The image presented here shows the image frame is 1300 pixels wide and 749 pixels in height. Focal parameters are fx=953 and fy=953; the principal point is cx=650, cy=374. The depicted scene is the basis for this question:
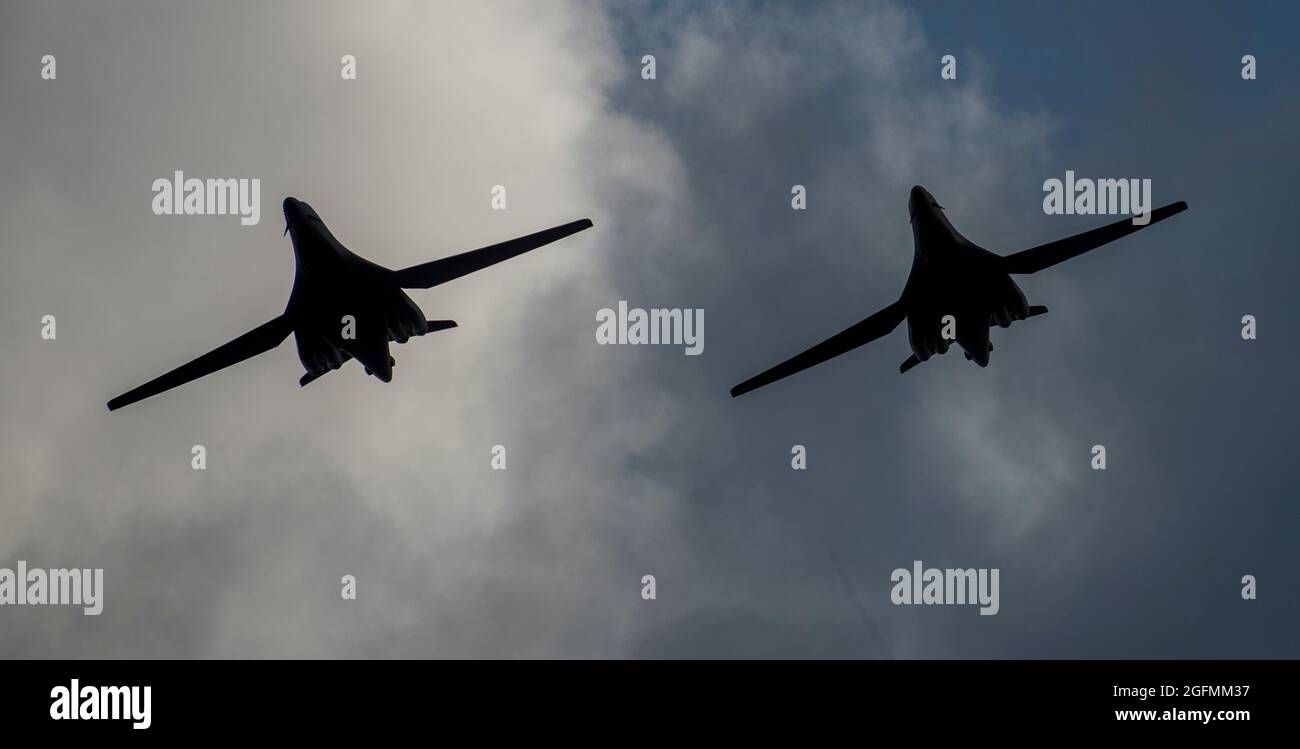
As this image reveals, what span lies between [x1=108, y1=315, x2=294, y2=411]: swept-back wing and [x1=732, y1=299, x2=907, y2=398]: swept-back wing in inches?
751

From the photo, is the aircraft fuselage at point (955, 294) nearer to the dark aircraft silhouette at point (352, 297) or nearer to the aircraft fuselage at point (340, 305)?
the dark aircraft silhouette at point (352, 297)

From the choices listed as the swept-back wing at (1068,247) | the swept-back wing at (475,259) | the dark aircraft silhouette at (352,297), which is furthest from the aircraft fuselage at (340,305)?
the swept-back wing at (1068,247)

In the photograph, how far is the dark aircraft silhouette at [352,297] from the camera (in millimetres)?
37875

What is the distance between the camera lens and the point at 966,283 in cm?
3844

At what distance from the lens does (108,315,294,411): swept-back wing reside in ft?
128

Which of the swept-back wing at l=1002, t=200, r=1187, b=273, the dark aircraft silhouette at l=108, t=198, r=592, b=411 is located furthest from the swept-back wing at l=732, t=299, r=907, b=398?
the dark aircraft silhouette at l=108, t=198, r=592, b=411

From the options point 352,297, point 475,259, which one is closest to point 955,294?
point 475,259

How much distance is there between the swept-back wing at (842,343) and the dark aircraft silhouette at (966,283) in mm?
147

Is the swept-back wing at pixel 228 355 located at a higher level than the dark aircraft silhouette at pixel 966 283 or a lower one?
lower
